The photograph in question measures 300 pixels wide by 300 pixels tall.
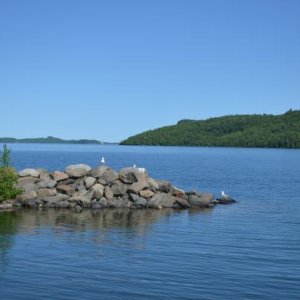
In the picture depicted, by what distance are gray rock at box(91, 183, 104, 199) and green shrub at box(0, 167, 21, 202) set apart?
235 inches

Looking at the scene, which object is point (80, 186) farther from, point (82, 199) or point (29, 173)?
point (29, 173)

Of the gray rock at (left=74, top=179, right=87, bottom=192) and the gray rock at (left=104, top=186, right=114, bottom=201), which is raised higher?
the gray rock at (left=74, top=179, right=87, bottom=192)

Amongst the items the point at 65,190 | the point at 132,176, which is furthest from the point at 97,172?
the point at 65,190

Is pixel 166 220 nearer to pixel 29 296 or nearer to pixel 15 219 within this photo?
pixel 15 219

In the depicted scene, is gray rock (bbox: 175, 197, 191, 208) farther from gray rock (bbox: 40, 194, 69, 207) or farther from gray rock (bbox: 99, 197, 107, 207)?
gray rock (bbox: 40, 194, 69, 207)

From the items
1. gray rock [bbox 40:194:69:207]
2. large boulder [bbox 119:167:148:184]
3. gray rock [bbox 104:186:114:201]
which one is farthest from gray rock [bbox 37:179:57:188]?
large boulder [bbox 119:167:148:184]

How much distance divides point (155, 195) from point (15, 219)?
44.3 feet

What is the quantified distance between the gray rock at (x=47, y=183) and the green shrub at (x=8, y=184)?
2.16m

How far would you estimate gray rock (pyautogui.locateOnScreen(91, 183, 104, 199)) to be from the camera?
45487mm

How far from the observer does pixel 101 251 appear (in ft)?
87.4

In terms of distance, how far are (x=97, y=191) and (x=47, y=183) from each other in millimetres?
4303

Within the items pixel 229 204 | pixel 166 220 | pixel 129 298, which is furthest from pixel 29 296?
pixel 229 204

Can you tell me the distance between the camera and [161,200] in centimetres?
4631

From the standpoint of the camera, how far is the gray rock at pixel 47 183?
4616cm
